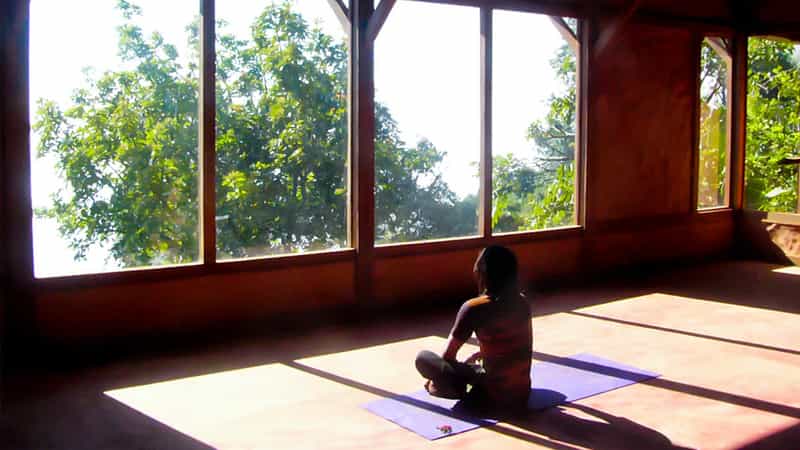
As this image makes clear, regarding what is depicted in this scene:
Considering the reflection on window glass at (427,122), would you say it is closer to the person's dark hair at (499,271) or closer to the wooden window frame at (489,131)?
the wooden window frame at (489,131)

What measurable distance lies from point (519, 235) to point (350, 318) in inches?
86.3

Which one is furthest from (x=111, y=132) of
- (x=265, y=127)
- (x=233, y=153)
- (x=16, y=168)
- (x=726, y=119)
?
(x=726, y=119)

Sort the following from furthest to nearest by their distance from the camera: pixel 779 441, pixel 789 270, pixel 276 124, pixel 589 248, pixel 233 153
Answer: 1. pixel 789 270
2. pixel 589 248
3. pixel 276 124
4. pixel 233 153
5. pixel 779 441

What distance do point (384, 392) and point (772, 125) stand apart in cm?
1082

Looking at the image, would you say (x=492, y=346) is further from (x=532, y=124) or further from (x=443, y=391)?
(x=532, y=124)

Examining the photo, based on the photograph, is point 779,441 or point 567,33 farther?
point 567,33

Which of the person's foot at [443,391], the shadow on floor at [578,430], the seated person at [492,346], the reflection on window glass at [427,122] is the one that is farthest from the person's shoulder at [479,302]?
the reflection on window glass at [427,122]

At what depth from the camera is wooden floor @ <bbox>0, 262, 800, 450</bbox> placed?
390 centimetres

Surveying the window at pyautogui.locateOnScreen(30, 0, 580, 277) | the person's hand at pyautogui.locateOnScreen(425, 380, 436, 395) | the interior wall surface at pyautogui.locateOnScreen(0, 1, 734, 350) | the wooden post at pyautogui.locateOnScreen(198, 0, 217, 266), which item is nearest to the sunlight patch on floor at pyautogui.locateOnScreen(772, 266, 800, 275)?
the interior wall surface at pyautogui.locateOnScreen(0, 1, 734, 350)

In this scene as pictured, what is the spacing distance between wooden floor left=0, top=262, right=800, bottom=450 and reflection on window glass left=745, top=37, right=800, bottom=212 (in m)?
5.60

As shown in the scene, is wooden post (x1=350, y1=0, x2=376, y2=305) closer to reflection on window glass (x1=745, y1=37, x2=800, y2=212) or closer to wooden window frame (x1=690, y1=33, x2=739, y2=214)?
wooden window frame (x1=690, y1=33, x2=739, y2=214)

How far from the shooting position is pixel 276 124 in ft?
20.0

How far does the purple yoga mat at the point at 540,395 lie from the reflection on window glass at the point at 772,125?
736cm

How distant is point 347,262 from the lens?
6.66 m
